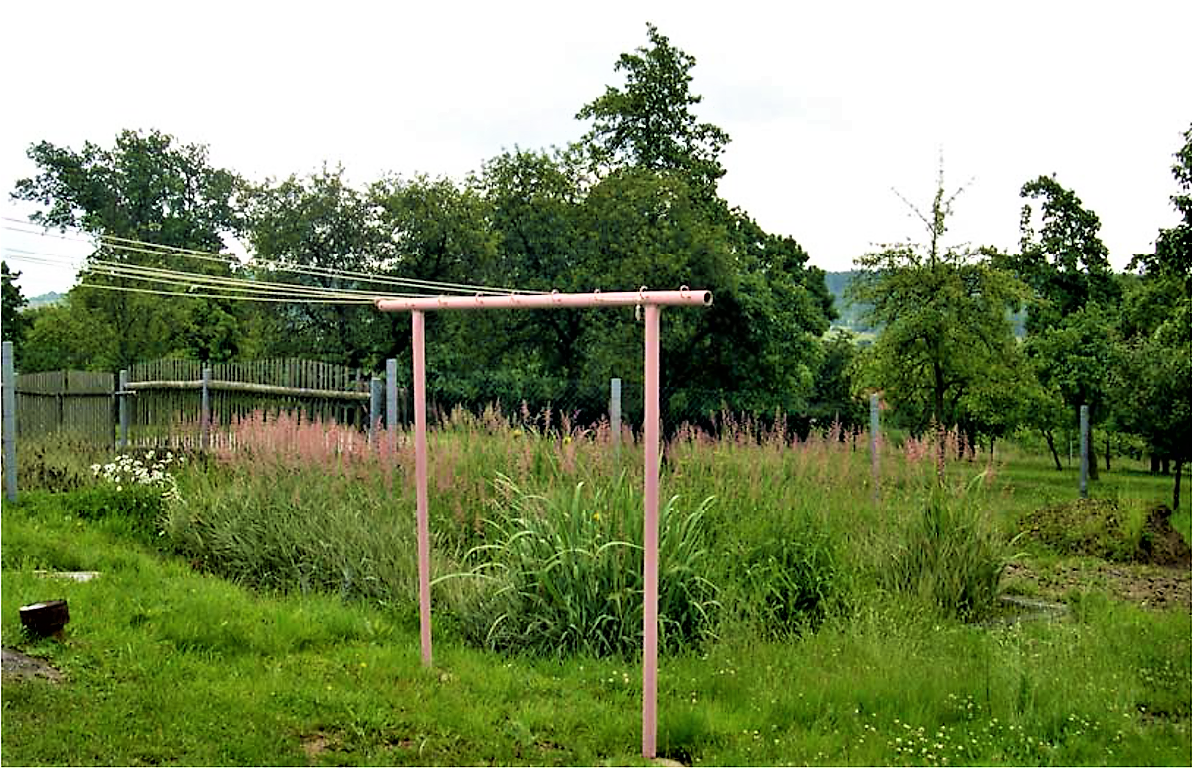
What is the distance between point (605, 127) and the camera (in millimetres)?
25312

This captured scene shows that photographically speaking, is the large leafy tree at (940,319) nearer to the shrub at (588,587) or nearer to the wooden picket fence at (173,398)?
the wooden picket fence at (173,398)

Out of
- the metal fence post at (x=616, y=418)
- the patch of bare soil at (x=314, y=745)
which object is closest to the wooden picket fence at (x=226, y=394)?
the metal fence post at (x=616, y=418)

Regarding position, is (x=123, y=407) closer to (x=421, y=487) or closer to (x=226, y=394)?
(x=226, y=394)

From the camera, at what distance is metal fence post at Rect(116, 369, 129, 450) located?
12070 mm

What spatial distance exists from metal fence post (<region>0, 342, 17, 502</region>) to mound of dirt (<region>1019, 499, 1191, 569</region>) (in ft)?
27.0

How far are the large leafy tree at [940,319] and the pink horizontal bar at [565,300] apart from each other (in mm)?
9180

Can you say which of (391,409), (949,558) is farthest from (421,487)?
(391,409)

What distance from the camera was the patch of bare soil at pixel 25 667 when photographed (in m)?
5.05

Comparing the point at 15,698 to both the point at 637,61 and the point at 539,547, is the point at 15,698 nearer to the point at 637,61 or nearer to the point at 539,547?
the point at 539,547

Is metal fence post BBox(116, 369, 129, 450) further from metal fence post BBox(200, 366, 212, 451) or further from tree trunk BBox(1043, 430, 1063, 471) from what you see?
tree trunk BBox(1043, 430, 1063, 471)

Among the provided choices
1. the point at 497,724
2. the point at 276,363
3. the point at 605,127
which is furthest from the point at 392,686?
the point at 605,127

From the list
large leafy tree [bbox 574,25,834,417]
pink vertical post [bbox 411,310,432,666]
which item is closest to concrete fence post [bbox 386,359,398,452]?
pink vertical post [bbox 411,310,432,666]

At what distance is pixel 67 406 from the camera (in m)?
12.2

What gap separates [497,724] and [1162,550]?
6.66 meters
